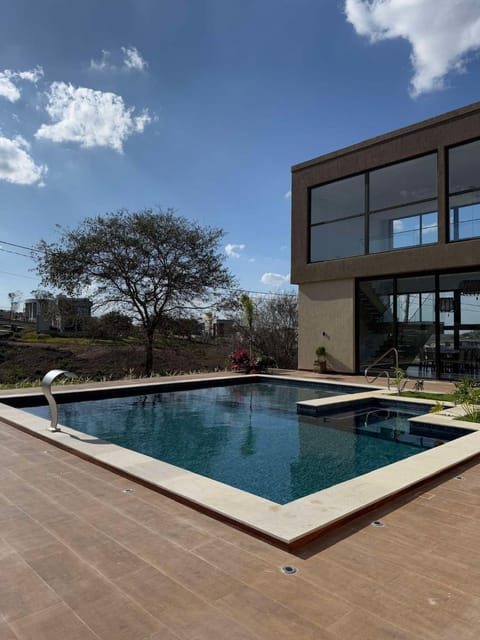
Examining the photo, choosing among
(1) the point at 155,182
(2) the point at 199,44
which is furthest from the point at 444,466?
(1) the point at 155,182

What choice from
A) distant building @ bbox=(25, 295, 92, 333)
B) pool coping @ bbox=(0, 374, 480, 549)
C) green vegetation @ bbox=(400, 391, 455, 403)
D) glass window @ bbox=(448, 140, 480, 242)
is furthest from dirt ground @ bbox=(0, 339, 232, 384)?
pool coping @ bbox=(0, 374, 480, 549)

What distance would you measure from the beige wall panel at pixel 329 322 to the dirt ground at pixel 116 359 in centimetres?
379

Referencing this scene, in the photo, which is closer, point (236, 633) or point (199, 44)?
point (236, 633)

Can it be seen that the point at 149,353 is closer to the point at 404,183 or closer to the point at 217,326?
the point at 217,326

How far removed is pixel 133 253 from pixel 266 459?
11.7m

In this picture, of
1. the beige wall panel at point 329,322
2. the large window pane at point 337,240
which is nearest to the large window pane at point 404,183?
the large window pane at point 337,240

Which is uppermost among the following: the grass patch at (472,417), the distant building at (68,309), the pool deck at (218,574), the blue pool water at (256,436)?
the distant building at (68,309)

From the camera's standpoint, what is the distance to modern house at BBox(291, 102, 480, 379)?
430 inches

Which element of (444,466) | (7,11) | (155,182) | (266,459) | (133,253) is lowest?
(266,459)

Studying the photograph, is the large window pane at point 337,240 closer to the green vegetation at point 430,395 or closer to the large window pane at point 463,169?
the large window pane at point 463,169

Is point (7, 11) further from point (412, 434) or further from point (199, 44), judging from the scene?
point (412, 434)

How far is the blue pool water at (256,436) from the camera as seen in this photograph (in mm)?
4996

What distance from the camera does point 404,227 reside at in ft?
39.1

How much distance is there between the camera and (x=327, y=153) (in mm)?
13461
